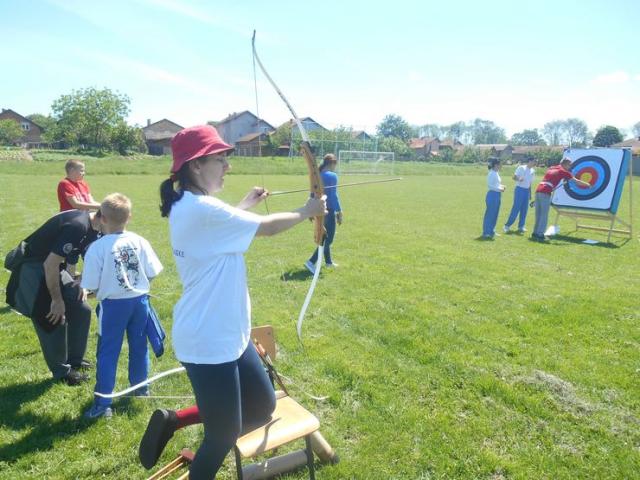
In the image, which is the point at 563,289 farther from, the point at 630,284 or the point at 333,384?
the point at 333,384

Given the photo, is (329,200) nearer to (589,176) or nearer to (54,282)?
(54,282)

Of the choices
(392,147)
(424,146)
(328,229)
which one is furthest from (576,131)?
(328,229)

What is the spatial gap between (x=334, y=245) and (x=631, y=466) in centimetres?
714

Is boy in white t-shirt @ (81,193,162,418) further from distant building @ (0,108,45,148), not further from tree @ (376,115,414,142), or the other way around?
tree @ (376,115,414,142)

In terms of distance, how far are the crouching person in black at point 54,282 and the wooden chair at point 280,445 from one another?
1.60 m

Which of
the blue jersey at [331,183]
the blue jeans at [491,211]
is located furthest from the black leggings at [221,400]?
the blue jeans at [491,211]

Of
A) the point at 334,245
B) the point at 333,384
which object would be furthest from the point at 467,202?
the point at 333,384

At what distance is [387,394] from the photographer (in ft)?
12.1

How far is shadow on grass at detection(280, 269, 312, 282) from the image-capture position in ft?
23.3

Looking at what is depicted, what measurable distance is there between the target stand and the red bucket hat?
11046mm

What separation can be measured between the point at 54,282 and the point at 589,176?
1248cm

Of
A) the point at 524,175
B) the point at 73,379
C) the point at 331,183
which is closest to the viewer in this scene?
the point at 73,379

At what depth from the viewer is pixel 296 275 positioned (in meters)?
7.32

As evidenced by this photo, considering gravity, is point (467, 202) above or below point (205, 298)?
below
